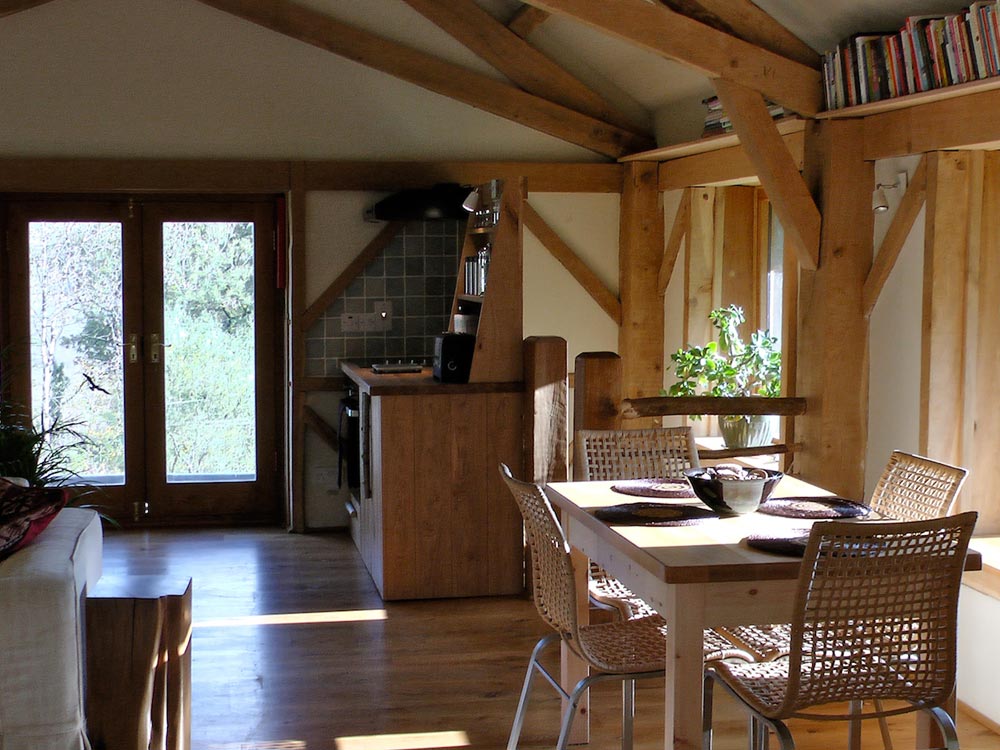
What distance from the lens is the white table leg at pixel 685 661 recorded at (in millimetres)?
2826

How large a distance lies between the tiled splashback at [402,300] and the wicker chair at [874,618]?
4687 millimetres

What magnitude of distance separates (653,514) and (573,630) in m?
0.40

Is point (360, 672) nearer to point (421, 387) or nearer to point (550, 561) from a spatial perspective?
point (421, 387)

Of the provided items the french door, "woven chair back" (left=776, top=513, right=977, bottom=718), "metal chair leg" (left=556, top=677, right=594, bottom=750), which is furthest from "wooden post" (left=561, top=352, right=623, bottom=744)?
the french door

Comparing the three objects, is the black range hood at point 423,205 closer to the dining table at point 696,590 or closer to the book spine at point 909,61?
the book spine at point 909,61

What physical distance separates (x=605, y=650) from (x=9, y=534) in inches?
62.8

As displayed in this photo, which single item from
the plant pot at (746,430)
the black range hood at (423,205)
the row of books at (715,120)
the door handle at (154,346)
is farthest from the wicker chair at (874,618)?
the door handle at (154,346)

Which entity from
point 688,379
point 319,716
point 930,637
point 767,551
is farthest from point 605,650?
point 688,379

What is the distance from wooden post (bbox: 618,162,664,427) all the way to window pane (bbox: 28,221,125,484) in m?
3.08

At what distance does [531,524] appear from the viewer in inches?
129

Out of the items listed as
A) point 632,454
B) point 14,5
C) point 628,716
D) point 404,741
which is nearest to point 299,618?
point 404,741

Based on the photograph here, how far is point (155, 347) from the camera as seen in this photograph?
7.26 m

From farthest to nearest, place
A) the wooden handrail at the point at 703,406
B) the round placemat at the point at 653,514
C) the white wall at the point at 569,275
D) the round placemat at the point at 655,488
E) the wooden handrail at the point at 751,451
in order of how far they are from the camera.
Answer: the white wall at the point at 569,275 → the wooden handrail at the point at 751,451 → the wooden handrail at the point at 703,406 → the round placemat at the point at 655,488 → the round placemat at the point at 653,514

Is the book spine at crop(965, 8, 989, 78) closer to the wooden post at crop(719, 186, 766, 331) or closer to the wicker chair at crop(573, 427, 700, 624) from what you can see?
the wicker chair at crop(573, 427, 700, 624)
